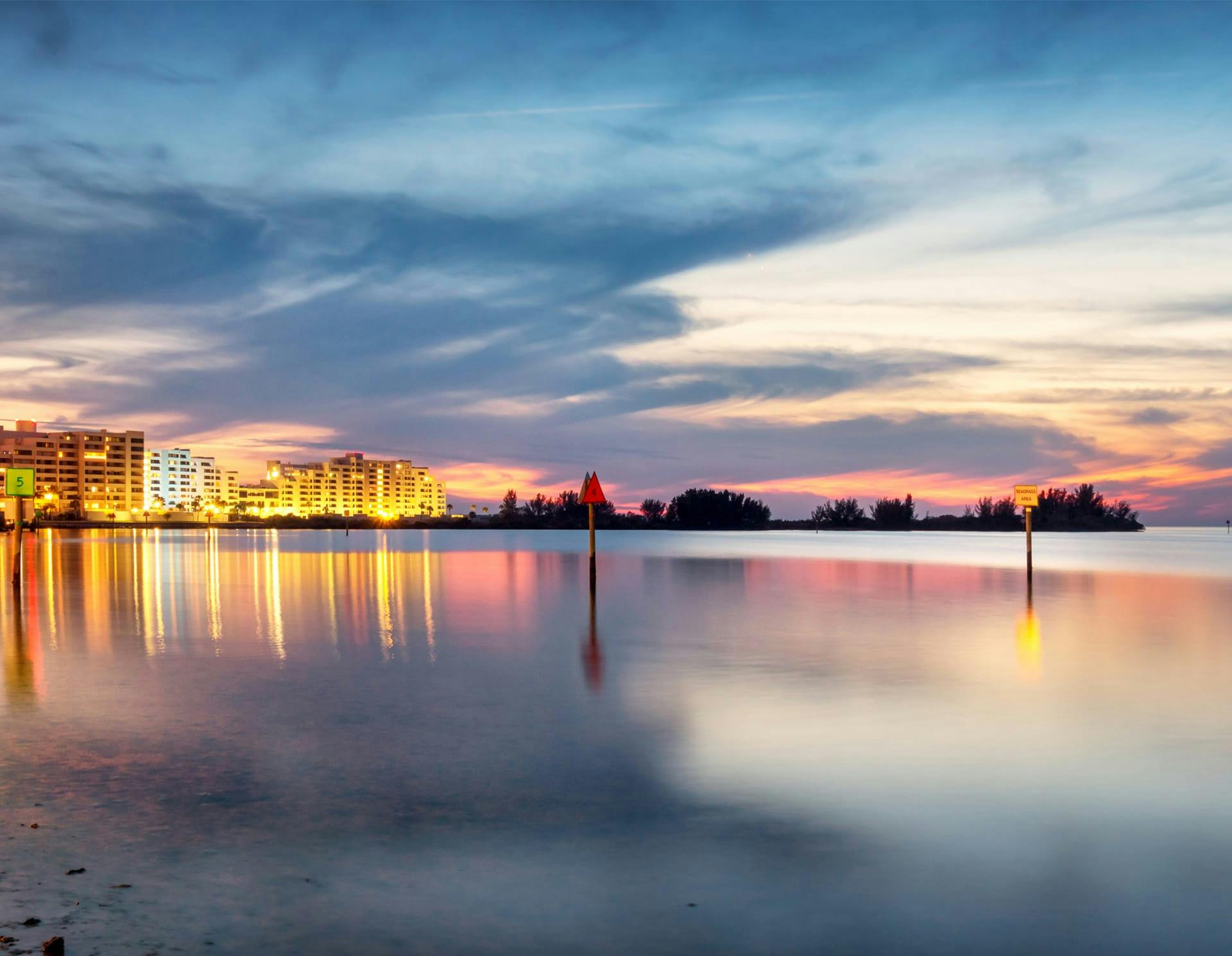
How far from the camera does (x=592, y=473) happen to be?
31.8 metres

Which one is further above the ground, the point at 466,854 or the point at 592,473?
the point at 592,473

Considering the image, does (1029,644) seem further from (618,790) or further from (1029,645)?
(618,790)

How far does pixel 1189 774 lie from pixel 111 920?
943 cm

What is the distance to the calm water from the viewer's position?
20.8 feet

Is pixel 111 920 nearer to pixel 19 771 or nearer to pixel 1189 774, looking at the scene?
pixel 19 771

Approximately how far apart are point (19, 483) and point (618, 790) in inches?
1326

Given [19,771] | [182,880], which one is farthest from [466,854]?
[19,771]

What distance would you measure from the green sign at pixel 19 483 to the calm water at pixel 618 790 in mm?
14156

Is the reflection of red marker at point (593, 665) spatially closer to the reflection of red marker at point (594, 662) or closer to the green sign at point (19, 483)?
the reflection of red marker at point (594, 662)

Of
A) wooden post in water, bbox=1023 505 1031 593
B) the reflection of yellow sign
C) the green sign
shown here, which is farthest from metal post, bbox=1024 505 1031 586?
the green sign

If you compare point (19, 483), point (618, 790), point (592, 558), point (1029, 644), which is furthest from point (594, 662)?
point (19, 483)

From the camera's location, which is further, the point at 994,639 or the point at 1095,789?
the point at 994,639

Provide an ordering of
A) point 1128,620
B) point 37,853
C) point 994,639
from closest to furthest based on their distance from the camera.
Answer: point 37,853 → point 994,639 → point 1128,620

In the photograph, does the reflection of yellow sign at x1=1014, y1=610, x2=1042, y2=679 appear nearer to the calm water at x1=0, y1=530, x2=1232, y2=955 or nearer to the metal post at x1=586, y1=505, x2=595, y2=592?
the calm water at x1=0, y1=530, x2=1232, y2=955
